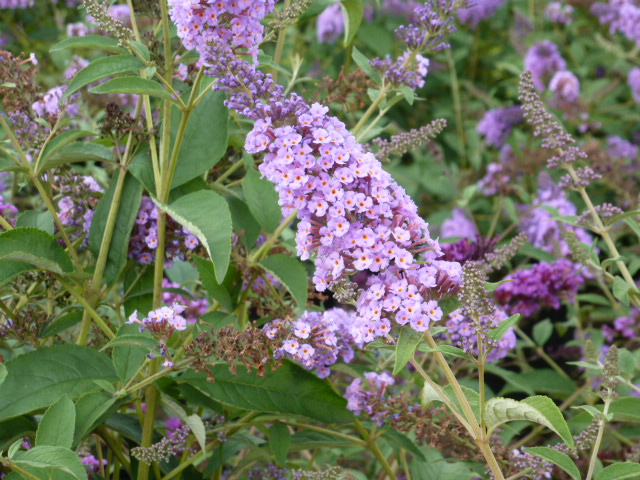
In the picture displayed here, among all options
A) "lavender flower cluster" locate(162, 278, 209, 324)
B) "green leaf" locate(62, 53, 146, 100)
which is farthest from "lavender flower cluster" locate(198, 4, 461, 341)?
"lavender flower cluster" locate(162, 278, 209, 324)

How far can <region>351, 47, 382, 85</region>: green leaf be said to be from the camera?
190 centimetres

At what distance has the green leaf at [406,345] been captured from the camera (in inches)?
50.1

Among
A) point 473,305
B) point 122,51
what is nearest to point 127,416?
point 122,51

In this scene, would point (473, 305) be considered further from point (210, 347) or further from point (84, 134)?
point (84, 134)

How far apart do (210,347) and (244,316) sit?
51 centimetres

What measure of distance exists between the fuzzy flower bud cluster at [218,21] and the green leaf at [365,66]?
0.40 metres

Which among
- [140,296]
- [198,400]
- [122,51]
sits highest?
[122,51]

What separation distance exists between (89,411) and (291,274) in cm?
48

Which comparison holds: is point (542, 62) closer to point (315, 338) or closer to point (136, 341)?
point (315, 338)

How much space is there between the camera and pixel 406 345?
4.31ft

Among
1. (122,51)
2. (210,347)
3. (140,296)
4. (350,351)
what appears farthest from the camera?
(140,296)

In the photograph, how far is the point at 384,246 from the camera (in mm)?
1312

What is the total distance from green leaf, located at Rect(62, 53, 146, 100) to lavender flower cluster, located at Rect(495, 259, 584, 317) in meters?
1.36

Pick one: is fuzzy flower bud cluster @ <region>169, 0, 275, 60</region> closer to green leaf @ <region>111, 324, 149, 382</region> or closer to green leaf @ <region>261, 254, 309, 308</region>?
green leaf @ <region>261, 254, 309, 308</region>
